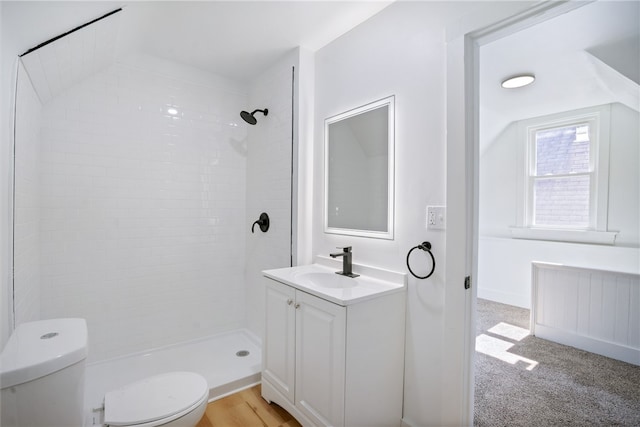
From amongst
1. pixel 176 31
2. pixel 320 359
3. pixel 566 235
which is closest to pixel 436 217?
pixel 320 359

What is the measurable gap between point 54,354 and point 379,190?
1.70 meters

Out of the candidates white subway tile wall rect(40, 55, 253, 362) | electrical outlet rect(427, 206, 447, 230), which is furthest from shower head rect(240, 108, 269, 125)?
electrical outlet rect(427, 206, 447, 230)

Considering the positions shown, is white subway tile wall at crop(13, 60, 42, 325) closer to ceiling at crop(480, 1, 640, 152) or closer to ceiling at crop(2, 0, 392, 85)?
ceiling at crop(2, 0, 392, 85)

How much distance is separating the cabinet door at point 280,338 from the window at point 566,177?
3.56 metres

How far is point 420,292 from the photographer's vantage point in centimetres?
164

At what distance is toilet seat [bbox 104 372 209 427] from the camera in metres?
1.33

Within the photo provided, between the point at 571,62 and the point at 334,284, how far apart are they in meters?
2.57

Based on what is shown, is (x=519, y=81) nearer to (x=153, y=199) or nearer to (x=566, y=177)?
(x=566, y=177)

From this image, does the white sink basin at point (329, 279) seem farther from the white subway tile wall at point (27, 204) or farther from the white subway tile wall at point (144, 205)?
the white subway tile wall at point (27, 204)

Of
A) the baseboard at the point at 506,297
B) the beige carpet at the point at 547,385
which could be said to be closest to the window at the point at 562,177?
the baseboard at the point at 506,297

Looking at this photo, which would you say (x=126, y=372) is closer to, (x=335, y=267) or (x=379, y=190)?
(x=335, y=267)

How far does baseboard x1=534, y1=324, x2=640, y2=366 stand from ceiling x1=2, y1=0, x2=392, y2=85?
327 centimetres

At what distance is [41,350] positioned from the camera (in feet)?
3.66

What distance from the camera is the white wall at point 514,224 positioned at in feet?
10.3
